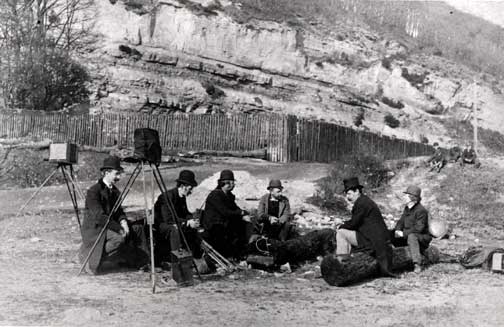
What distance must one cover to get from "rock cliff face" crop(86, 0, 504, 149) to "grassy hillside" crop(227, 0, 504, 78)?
1535 mm

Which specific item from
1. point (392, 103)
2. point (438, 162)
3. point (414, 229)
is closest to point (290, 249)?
point (414, 229)

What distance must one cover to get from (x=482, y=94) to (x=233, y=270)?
38.8 metres

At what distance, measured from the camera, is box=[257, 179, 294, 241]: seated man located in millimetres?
9281

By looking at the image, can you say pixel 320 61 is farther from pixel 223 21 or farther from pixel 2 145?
pixel 2 145

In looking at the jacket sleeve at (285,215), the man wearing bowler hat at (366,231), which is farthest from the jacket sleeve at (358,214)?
the jacket sleeve at (285,215)

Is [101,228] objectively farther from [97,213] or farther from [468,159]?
[468,159]

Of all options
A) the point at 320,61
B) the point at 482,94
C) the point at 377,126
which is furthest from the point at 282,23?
the point at 482,94

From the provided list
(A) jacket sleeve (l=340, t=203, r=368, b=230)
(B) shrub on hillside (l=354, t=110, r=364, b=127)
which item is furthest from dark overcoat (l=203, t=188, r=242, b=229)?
(B) shrub on hillside (l=354, t=110, r=364, b=127)

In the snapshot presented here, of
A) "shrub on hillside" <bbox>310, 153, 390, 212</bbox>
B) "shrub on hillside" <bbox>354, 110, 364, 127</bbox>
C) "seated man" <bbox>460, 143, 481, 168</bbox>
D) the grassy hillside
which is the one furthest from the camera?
the grassy hillside

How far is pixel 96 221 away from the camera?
24.0 ft

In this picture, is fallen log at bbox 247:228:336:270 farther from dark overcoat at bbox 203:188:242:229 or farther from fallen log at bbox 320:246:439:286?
fallen log at bbox 320:246:439:286

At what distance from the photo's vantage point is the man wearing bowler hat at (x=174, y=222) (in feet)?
24.8

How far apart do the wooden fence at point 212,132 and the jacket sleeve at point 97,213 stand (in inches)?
682

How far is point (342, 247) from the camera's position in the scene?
7.59 meters
